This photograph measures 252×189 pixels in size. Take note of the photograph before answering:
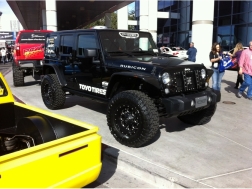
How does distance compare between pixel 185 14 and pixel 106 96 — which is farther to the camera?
pixel 185 14

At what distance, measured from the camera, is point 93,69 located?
511cm

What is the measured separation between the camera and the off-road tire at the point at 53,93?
20.0ft

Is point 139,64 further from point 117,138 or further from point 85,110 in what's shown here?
point 85,110

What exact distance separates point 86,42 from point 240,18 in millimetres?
20026

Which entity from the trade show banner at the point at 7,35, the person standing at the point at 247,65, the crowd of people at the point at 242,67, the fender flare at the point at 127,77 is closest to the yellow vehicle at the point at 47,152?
the fender flare at the point at 127,77

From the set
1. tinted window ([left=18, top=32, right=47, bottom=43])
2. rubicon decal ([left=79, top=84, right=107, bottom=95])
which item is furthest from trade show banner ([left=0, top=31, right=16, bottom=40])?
rubicon decal ([left=79, top=84, right=107, bottom=95])

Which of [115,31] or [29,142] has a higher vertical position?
[115,31]

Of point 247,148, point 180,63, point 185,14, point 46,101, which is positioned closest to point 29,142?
point 180,63

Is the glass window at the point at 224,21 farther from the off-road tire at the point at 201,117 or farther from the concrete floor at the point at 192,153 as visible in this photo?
the off-road tire at the point at 201,117

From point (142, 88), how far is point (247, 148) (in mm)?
1951

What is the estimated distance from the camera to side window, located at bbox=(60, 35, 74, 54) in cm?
582

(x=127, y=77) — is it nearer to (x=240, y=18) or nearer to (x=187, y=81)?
(x=187, y=81)

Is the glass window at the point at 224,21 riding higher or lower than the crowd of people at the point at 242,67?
higher

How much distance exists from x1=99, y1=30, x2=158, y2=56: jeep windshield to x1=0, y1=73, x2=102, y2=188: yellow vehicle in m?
2.12
